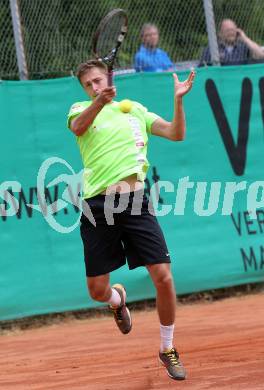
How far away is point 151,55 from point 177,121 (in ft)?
12.5

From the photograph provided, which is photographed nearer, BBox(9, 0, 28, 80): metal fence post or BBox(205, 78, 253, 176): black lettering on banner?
BBox(9, 0, 28, 80): metal fence post

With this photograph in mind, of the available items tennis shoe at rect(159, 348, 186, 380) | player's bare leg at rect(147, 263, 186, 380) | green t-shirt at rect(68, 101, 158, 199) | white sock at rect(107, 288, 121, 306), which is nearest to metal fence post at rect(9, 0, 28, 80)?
green t-shirt at rect(68, 101, 158, 199)

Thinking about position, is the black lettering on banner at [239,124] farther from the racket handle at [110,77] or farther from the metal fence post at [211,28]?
the racket handle at [110,77]

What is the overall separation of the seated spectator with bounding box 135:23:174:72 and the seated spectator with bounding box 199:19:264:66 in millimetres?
404

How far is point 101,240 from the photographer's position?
19.2ft

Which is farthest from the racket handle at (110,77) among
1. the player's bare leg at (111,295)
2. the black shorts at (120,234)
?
the player's bare leg at (111,295)

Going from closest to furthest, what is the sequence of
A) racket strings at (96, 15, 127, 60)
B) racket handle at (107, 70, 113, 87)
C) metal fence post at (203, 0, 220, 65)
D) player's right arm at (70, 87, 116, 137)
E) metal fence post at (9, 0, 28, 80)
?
player's right arm at (70, 87, 116, 137) → racket handle at (107, 70, 113, 87) → racket strings at (96, 15, 127, 60) → metal fence post at (9, 0, 28, 80) → metal fence post at (203, 0, 220, 65)

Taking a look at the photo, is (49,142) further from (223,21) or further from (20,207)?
(223,21)

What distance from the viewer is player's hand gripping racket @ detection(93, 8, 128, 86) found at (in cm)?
571

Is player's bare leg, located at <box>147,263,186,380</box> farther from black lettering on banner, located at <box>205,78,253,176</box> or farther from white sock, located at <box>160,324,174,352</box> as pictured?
black lettering on banner, located at <box>205,78,253,176</box>

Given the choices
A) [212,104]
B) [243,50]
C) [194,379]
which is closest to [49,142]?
[212,104]

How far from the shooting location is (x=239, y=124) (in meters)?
9.69

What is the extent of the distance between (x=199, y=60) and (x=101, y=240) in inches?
173

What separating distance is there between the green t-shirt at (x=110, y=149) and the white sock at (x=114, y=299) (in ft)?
2.90
